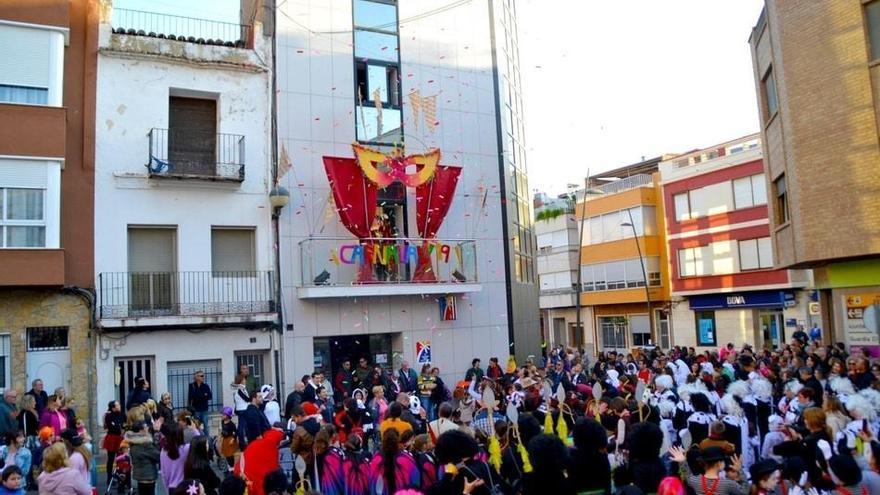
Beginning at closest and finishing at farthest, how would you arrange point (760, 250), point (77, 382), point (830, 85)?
point (77, 382) < point (830, 85) < point (760, 250)

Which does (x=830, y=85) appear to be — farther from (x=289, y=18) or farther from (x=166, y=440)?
(x=166, y=440)

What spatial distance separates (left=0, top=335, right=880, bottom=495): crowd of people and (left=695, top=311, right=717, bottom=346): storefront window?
2425 cm

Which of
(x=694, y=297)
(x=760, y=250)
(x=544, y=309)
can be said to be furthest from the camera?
(x=544, y=309)

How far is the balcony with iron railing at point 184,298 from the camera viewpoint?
16.2 meters

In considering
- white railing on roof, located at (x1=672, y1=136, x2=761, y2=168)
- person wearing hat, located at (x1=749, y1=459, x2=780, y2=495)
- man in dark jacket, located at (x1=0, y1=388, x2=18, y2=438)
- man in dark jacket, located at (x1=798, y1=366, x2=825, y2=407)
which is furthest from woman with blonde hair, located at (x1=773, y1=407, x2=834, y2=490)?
Result: white railing on roof, located at (x1=672, y1=136, x2=761, y2=168)

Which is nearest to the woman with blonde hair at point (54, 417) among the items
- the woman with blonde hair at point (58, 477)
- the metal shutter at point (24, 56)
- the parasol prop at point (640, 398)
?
the woman with blonde hair at point (58, 477)

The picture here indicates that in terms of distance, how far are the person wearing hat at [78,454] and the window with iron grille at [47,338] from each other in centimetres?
633

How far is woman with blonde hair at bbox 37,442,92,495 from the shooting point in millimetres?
7270

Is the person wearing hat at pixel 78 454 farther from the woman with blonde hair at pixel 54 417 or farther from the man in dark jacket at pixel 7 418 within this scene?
the man in dark jacket at pixel 7 418

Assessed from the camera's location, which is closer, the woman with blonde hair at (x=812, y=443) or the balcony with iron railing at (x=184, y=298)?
the woman with blonde hair at (x=812, y=443)

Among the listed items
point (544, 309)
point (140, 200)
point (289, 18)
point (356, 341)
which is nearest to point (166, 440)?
point (140, 200)

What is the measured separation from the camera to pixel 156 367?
1645cm

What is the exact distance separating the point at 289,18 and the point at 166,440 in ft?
42.5

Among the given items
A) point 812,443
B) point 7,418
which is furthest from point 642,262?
point 812,443
